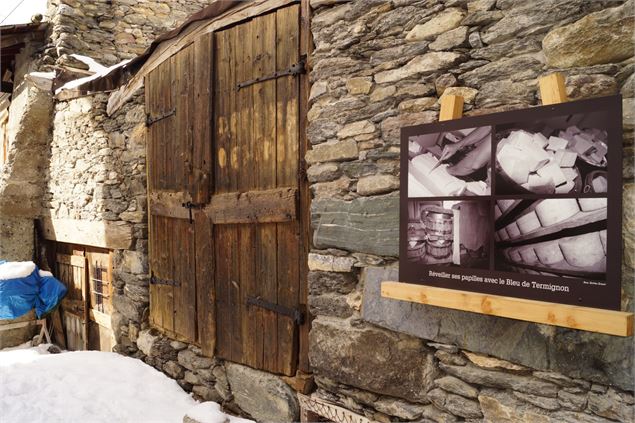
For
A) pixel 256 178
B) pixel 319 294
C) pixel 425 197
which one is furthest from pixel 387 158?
pixel 256 178

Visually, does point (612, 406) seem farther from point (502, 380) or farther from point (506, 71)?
point (506, 71)

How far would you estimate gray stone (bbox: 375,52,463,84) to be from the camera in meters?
1.93

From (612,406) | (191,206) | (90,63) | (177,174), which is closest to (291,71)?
(191,206)

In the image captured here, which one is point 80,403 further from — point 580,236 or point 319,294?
point 580,236

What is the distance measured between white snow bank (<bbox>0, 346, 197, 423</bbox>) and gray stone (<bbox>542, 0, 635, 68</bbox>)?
337 cm

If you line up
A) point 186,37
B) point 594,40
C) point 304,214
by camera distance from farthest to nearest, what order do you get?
1. point 186,37
2. point 304,214
3. point 594,40

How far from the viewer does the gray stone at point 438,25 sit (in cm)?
192

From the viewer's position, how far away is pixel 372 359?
2189 mm

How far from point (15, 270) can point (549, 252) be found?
6122 mm

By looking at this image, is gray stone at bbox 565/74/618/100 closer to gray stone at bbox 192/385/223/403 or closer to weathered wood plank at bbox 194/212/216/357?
weathered wood plank at bbox 194/212/216/357

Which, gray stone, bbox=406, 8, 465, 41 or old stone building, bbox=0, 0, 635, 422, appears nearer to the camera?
old stone building, bbox=0, 0, 635, 422

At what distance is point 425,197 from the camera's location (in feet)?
6.29

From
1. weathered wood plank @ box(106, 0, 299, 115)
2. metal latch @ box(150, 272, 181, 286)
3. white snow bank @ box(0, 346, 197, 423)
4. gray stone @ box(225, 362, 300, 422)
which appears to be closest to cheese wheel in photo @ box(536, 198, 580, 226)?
gray stone @ box(225, 362, 300, 422)

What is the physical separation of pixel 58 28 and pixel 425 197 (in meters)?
7.32
